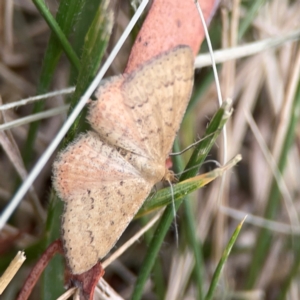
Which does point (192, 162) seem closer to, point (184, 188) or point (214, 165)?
point (184, 188)

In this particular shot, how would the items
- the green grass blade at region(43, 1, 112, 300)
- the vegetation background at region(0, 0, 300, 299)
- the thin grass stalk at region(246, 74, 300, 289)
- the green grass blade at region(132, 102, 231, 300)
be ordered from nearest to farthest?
the green grass blade at region(43, 1, 112, 300) → the green grass blade at region(132, 102, 231, 300) → the vegetation background at region(0, 0, 300, 299) → the thin grass stalk at region(246, 74, 300, 289)

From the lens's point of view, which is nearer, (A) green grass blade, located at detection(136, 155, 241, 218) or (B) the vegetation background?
(A) green grass blade, located at detection(136, 155, 241, 218)

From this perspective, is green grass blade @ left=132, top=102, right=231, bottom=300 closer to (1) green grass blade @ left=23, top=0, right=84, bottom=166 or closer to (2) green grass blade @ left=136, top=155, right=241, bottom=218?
(2) green grass blade @ left=136, top=155, right=241, bottom=218

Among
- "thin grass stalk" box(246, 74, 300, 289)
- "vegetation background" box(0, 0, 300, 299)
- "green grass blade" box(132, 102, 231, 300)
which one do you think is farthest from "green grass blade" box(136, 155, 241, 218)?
"thin grass stalk" box(246, 74, 300, 289)

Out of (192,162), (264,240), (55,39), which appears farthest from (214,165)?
(55,39)

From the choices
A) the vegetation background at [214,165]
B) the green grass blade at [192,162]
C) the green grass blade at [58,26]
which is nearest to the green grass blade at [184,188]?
the green grass blade at [192,162]

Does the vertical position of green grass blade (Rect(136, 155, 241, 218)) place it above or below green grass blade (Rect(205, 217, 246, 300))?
above

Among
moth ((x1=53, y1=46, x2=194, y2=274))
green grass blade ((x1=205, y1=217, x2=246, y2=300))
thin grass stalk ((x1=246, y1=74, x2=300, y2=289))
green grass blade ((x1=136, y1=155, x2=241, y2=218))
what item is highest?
moth ((x1=53, y1=46, x2=194, y2=274))

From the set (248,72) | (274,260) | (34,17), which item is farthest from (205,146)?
(34,17)

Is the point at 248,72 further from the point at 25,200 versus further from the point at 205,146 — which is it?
the point at 25,200
